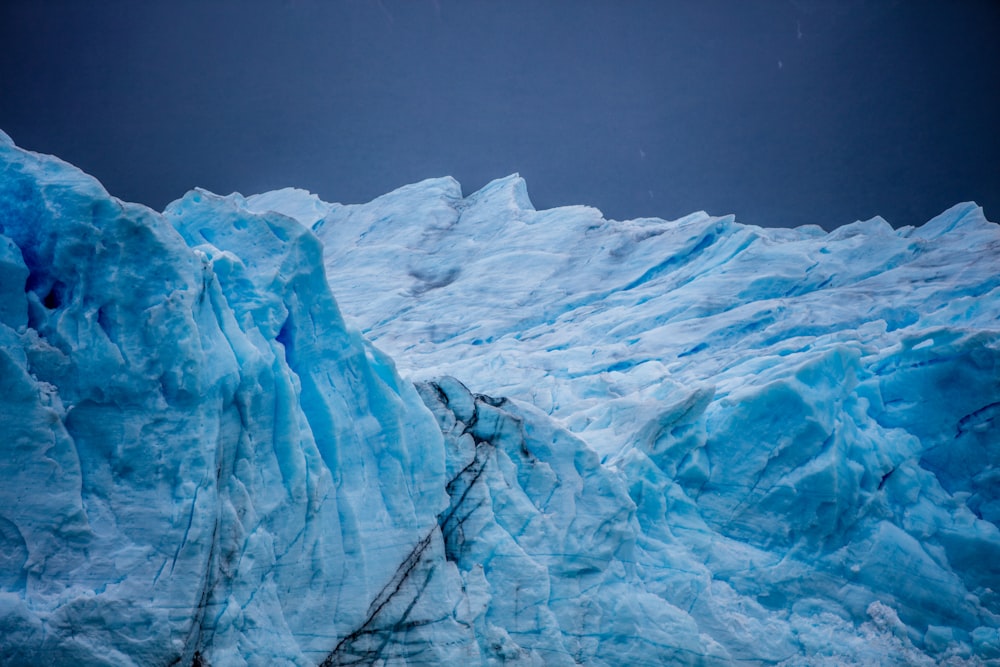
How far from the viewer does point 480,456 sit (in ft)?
20.6

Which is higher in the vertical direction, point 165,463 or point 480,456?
point 480,456

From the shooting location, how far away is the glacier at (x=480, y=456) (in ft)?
14.8

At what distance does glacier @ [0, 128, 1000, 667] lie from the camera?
14.8 ft

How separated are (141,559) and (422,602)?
1.91m

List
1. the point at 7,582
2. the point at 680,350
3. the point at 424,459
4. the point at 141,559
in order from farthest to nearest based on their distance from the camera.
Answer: the point at 680,350 → the point at 424,459 → the point at 141,559 → the point at 7,582

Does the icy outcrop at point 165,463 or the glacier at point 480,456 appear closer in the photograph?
the icy outcrop at point 165,463

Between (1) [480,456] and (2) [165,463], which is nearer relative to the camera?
(2) [165,463]

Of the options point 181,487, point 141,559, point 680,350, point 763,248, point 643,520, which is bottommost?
point 141,559

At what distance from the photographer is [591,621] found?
19.8ft

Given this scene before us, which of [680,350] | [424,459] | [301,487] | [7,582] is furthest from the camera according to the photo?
[680,350]

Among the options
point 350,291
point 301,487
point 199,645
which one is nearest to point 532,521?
point 301,487

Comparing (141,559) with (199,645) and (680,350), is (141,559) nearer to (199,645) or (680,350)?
(199,645)

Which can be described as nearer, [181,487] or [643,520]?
[181,487]

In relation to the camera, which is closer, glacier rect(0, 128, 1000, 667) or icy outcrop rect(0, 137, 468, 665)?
icy outcrop rect(0, 137, 468, 665)
